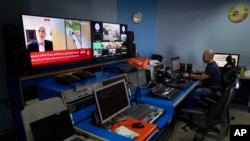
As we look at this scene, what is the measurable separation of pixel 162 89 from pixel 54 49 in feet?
4.99

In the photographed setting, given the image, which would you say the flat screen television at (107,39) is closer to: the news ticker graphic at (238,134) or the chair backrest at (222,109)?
the chair backrest at (222,109)

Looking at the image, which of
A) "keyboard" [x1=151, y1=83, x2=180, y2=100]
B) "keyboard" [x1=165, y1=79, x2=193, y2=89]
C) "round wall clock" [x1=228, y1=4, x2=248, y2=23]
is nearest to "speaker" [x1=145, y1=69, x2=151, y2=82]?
"keyboard" [x1=151, y1=83, x2=180, y2=100]

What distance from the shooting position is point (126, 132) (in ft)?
4.57

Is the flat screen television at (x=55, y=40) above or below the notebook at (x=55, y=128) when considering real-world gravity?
above

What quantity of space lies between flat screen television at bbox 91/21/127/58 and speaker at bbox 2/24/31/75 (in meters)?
1.04

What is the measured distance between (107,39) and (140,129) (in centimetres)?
188

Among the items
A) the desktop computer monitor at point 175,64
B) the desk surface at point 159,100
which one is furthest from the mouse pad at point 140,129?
the desktop computer monitor at point 175,64

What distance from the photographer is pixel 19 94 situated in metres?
1.94

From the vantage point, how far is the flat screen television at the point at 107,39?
280 cm

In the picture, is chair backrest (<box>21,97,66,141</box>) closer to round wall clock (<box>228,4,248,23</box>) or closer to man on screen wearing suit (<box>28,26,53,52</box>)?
man on screen wearing suit (<box>28,26,53,52</box>)

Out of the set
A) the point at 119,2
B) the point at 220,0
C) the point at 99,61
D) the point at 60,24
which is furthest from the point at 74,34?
the point at 220,0

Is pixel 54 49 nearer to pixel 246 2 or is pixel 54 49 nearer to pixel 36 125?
pixel 36 125

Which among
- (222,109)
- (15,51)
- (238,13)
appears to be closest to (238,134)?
(222,109)

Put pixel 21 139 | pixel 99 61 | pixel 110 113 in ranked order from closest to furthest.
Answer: pixel 110 113 → pixel 21 139 → pixel 99 61
